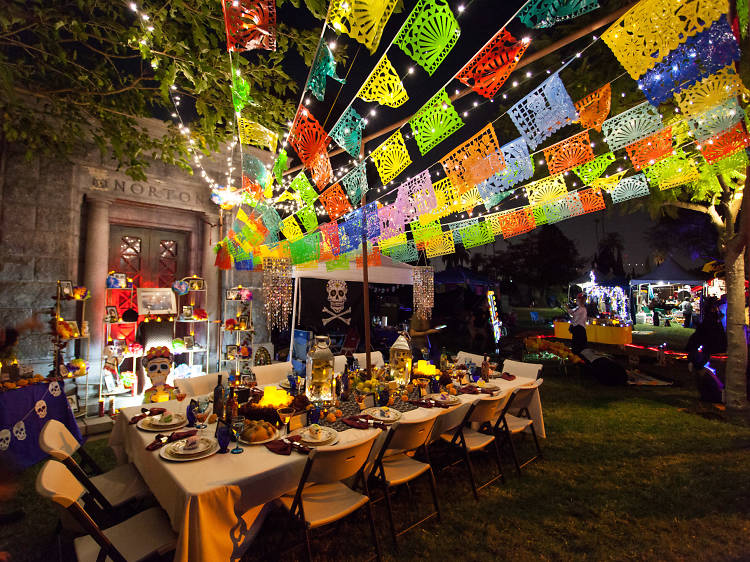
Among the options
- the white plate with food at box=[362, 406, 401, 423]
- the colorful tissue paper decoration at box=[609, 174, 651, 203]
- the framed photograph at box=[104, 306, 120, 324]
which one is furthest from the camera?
the framed photograph at box=[104, 306, 120, 324]

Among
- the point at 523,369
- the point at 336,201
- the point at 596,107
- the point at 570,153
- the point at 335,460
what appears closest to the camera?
the point at 335,460

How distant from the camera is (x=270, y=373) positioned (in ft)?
14.1

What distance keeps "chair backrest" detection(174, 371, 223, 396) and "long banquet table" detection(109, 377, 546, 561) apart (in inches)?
51.3

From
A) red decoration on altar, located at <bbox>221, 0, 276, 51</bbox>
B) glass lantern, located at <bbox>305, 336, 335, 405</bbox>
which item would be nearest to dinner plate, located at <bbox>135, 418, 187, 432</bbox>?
glass lantern, located at <bbox>305, 336, 335, 405</bbox>

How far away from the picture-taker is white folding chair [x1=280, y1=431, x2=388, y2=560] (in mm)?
2041

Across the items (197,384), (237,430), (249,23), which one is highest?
(249,23)

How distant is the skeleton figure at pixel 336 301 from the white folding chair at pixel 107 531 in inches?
253

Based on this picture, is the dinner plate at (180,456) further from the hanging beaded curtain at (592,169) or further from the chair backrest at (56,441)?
the hanging beaded curtain at (592,169)

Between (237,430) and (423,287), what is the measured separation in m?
6.68

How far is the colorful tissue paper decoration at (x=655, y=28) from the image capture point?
5.55ft

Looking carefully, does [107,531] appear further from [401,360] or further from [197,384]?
[401,360]

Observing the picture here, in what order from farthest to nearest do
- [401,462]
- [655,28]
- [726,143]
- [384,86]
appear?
[726,143] < [401,462] < [384,86] < [655,28]

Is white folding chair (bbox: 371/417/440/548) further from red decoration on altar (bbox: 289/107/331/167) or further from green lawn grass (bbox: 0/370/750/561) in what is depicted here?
red decoration on altar (bbox: 289/107/331/167)

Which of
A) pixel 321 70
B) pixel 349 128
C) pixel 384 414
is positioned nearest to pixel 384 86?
pixel 321 70
